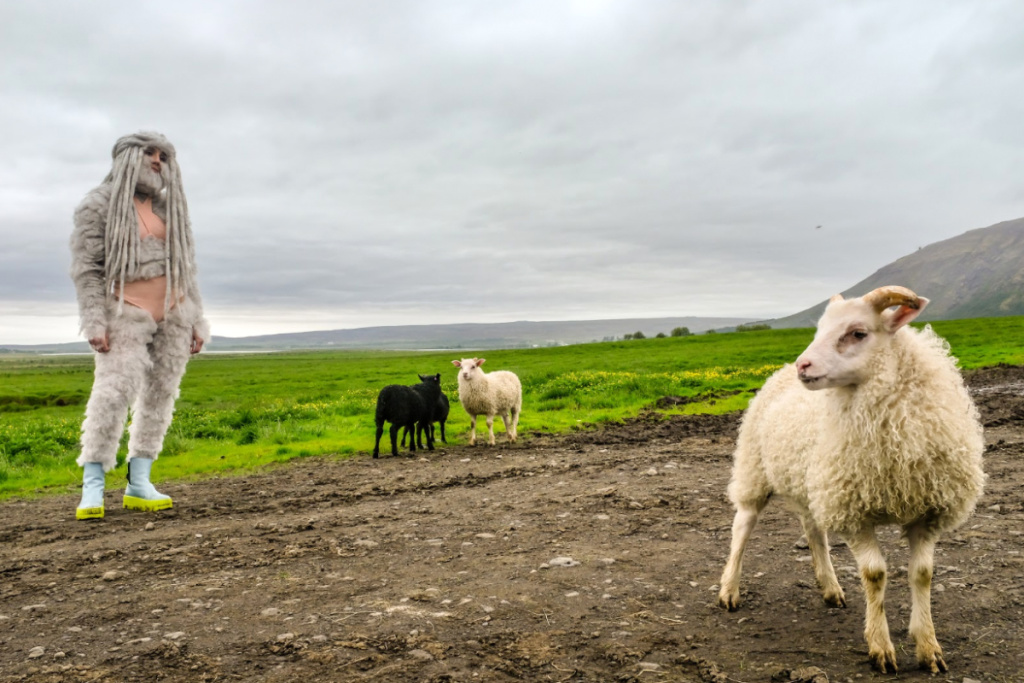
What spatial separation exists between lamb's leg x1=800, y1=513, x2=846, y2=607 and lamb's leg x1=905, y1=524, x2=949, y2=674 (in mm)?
755

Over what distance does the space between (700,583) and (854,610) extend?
1.11 m

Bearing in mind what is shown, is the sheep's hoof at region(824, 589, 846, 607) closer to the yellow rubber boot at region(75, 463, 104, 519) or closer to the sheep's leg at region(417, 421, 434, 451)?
the yellow rubber boot at region(75, 463, 104, 519)

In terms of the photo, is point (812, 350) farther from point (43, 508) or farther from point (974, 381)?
point (974, 381)

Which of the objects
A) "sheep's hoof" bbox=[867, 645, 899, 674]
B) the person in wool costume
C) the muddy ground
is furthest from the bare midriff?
"sheep's hoof" bbox=[867, 645, 899, 674]

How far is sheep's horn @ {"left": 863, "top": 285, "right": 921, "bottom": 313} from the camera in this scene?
415cm

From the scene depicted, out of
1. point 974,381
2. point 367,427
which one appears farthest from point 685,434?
point 974,381

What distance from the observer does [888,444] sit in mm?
4332

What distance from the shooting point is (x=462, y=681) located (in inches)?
150

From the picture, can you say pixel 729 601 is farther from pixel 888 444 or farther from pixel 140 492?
pixel 140 492

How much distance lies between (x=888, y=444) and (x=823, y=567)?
1336 millimetres

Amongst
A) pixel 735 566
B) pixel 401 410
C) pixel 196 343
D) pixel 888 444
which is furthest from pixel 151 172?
pixel 888 444

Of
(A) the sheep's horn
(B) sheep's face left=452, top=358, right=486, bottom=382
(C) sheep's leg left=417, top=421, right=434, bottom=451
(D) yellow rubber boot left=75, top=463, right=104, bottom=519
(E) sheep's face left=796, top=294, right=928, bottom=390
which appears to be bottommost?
(C) sheep's leg left=417, top=421, right=434, bottom=451

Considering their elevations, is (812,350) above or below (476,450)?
above

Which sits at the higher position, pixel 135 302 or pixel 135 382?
pixel 135 302
